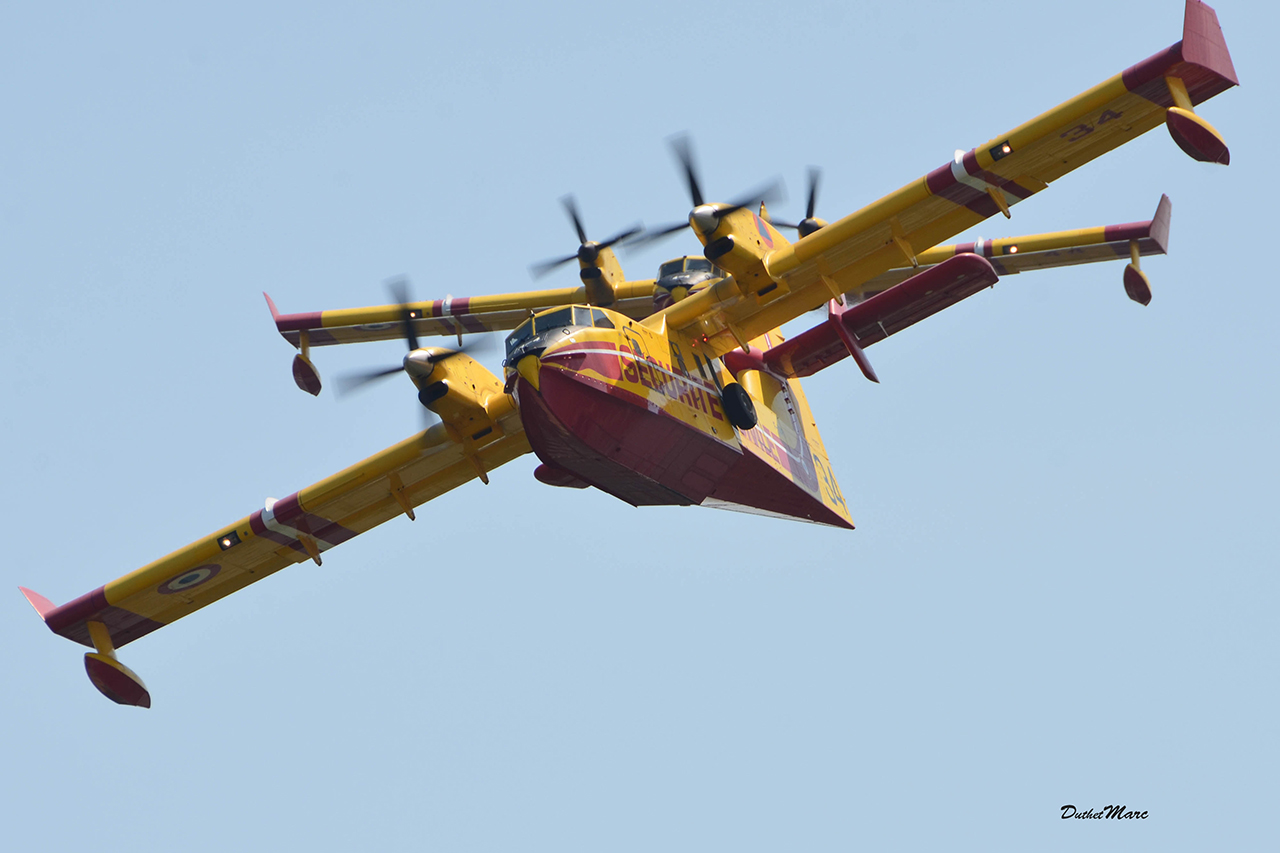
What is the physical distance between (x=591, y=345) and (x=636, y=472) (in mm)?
2159

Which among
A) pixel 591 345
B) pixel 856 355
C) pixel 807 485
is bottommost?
pixel 807 485

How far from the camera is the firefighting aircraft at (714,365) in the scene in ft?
69.3

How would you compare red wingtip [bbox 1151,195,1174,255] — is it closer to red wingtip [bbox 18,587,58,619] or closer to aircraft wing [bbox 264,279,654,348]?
aircraft wing [bbox 264,279,654,348]

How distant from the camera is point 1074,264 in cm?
2773

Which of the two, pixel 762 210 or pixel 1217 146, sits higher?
pixel 762 210

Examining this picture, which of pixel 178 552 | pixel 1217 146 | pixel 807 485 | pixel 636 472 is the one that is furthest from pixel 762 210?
pixel 178 552

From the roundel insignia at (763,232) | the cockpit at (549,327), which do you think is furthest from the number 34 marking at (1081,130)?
the cockpit at (549,327)

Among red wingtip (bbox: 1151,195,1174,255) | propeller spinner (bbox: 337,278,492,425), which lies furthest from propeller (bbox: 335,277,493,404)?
red wingtip (bbox: 1151,195,1174,255)

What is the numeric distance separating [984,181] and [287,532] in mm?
12798

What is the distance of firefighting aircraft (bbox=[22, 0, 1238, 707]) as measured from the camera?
21.1m

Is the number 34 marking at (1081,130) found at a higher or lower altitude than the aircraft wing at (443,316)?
lower

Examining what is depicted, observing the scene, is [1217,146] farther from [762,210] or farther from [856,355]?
[762,210]

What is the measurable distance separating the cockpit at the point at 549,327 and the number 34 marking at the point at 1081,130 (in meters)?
6.94

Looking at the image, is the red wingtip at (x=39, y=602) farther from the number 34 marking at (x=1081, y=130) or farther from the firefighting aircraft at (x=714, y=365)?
the number 34 marking at (x=1081, y=130)
